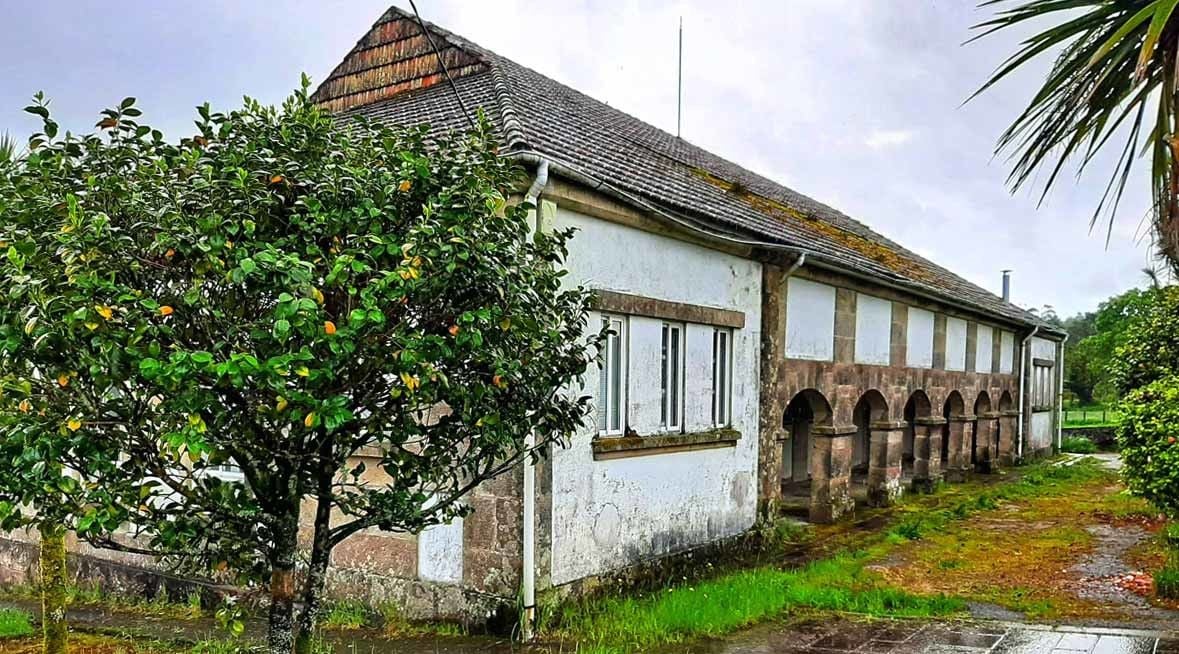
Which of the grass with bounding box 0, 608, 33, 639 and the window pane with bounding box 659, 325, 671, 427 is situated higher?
the window pane with bounding box 659, 325, 671, 427

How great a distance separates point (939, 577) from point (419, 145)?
779 cm

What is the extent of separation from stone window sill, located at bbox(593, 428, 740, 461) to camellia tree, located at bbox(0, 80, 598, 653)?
3.23 m

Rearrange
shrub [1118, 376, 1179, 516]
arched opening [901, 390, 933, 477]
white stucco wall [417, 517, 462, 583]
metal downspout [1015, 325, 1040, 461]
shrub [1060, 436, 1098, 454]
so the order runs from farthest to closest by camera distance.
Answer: shrub [1060, 436, 1098, 454]
metal downspout [1015, 325, 1040, 461]
arched opening [901, 390, 933, 477]
shrub [1118, 376, 1179, 516]
white stucco wall [417, 517, 462, 583]

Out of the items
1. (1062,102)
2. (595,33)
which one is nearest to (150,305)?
(1062,102)

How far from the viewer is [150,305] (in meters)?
3.80

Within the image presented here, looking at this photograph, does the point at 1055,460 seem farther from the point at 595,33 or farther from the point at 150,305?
the point at 150,305

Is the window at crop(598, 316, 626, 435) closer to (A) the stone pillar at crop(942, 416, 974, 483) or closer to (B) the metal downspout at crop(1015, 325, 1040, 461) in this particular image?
(A) the stone pillar at crop(942, 416, 974, 483)

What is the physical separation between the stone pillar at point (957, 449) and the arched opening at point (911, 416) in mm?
847

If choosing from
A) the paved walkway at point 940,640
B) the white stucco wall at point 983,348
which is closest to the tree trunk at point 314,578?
the paved walkway at point 940,640

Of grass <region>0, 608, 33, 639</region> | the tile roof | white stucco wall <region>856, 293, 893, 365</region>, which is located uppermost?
the tile roof

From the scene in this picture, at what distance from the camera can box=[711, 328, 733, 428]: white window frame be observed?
34.3 ft

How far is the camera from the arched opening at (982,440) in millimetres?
21641

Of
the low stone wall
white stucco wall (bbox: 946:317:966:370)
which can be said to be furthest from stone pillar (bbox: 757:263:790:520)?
the low stone wall

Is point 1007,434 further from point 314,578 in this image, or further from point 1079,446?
point 314,578
